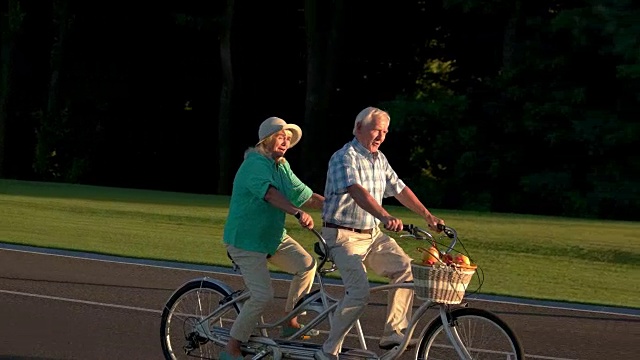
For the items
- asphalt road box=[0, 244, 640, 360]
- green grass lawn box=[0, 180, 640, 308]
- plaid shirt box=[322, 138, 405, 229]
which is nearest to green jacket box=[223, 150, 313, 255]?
plaid shirt box=[322, 138, 405, 229]

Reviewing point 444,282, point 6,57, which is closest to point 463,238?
point 444,282

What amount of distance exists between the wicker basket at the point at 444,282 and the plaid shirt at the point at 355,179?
90 cm

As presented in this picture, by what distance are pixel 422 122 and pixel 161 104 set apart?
15.6 m

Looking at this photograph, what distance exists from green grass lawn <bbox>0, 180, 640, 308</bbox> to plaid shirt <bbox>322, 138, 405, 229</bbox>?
7097mm

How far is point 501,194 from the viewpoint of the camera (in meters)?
41.8

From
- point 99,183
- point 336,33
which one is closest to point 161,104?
point 99,183

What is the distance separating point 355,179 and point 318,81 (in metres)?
38.7

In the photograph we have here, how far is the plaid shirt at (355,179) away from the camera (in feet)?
30.9

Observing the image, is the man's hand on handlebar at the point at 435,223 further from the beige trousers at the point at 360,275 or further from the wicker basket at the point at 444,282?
the wicker basket at the point at 444,282

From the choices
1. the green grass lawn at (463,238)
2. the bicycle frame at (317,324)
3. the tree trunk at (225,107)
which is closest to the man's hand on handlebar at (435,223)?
the bicycle frame at (317,324)

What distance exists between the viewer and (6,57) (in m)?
54.2

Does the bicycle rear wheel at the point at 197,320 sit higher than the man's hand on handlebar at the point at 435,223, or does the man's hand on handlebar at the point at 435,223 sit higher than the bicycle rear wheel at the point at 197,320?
the man's hand on handlebar at the point at 435,223

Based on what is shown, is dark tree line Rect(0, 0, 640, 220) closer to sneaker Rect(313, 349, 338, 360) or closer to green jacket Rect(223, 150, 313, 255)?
green jacket Rect(223, 150, 313, 255)

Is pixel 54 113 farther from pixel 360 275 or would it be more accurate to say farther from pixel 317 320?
pixel 360 275
